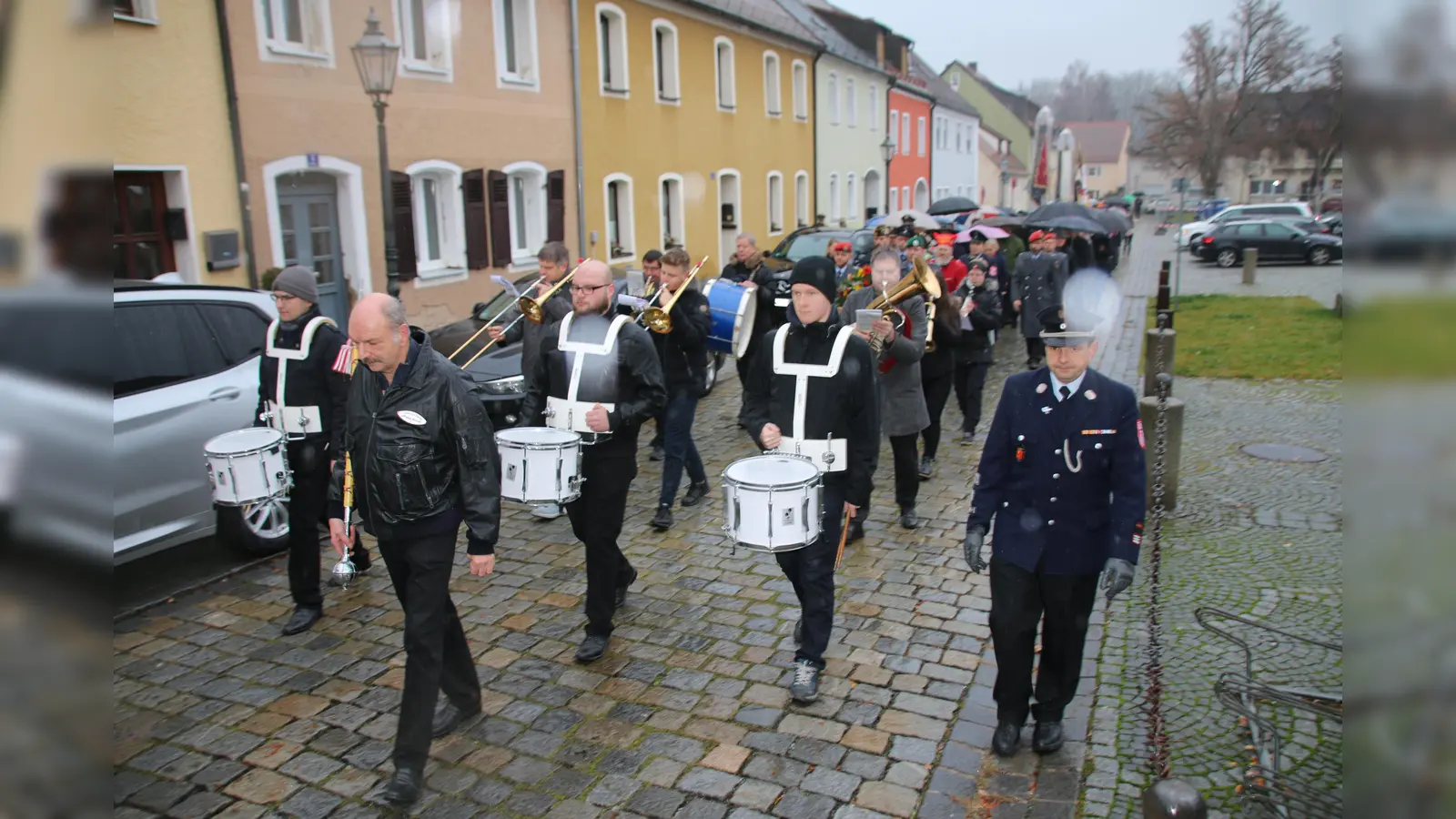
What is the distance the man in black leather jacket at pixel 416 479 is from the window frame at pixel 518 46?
14.3 metres

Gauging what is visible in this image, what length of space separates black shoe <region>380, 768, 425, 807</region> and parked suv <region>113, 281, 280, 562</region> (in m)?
2.51

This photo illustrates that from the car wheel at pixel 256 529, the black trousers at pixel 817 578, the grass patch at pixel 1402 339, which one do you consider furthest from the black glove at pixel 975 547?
the car wheel at pixel 256 529

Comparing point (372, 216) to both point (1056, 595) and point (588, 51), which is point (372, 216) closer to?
point (588, 51)

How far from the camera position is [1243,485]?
340 inches

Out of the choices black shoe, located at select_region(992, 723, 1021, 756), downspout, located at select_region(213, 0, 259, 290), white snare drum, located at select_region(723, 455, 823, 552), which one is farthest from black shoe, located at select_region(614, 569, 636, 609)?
downspout, located at select_region(213, 0, 259, 290)

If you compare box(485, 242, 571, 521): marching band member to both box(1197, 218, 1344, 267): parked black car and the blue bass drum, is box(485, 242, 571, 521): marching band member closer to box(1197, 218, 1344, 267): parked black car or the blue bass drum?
the blue bass drum

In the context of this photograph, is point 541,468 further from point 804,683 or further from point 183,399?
point 183,399

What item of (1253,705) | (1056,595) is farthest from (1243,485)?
(1056,595)

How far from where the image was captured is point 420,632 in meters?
4.34

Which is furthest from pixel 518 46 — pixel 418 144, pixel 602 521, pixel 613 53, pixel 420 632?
pixel 420 632

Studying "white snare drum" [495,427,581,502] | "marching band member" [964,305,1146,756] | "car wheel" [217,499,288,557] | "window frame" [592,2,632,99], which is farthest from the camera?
"window frame" [592,2,632,99]

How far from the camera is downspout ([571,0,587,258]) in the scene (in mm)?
19203

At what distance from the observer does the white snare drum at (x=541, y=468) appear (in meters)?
5.21

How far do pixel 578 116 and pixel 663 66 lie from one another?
4.43m
